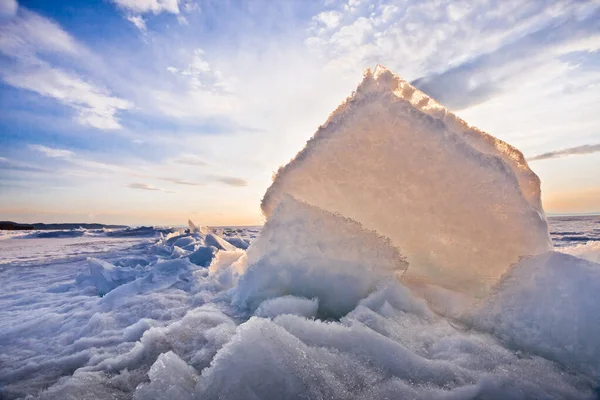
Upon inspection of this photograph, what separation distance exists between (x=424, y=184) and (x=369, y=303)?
1.24 meters

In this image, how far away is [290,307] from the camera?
2.41 m

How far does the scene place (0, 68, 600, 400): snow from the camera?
5.26ft

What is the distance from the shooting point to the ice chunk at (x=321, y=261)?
2.56m

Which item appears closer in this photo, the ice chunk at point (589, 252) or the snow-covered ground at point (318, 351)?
the snow-covered ground at point (318, 351)

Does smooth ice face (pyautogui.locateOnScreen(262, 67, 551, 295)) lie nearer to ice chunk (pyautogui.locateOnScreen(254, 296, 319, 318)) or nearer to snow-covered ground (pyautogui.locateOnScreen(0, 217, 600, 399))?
snow-covered ground (pyautogui.locateOnScreen(0, 217, 600, 399))

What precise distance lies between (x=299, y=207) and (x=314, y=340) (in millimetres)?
1199

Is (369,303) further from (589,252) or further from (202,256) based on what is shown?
(202,256)

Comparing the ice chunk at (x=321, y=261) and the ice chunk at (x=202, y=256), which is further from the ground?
the ice chunk at (x=321, y=261)

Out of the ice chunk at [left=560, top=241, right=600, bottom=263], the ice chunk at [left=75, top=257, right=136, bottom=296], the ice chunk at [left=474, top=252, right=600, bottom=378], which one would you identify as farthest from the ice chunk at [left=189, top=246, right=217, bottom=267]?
the ice chunk at [left=560, top=241, right=600, bottom=263]

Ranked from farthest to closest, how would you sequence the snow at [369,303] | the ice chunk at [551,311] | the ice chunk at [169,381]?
1. the ice chunk at [551,311]
2. the snow at [369,303]
3. the ice chunk at [169,381]

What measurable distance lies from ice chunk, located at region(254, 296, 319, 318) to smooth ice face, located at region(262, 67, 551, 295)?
1.05m

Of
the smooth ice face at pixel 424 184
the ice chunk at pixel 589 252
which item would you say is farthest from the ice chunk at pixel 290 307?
the ice chunk at pixel 589 252

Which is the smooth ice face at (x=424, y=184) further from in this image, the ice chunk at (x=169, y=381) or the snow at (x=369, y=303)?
the ice chunk at (x=169, y=381)

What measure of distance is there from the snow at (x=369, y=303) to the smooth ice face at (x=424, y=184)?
12mm
